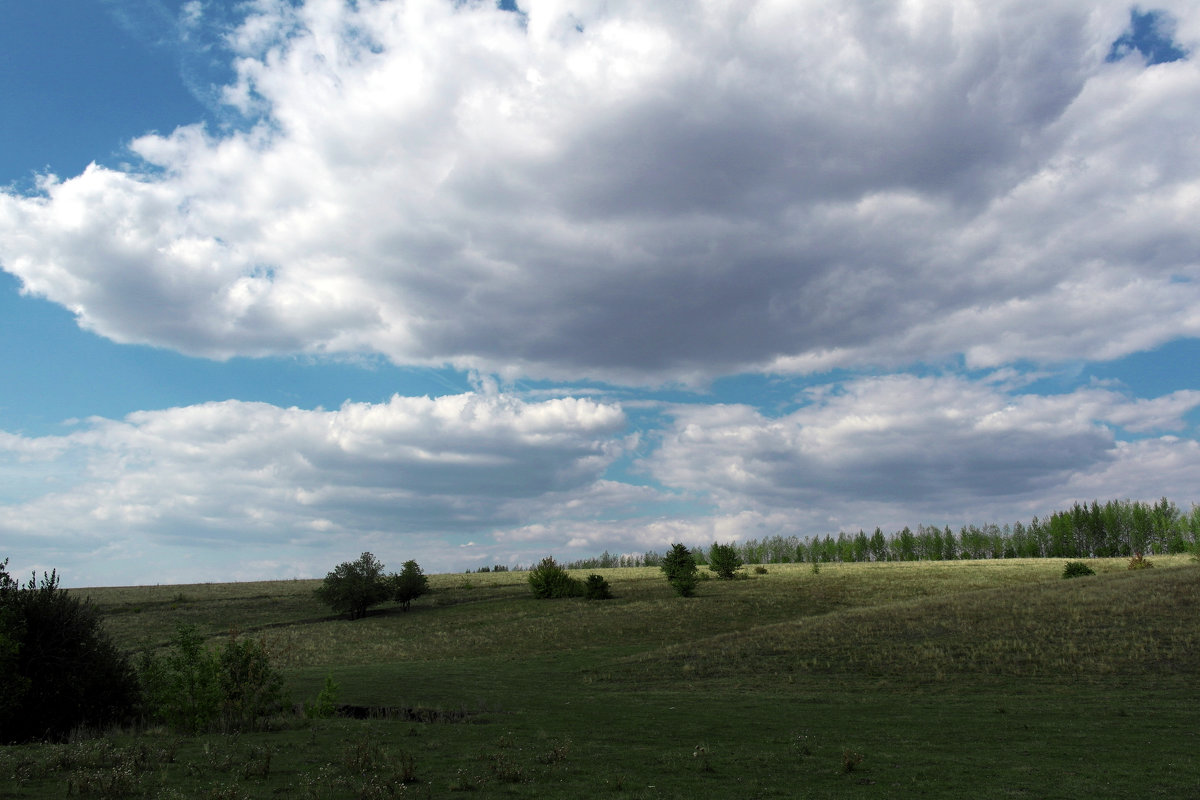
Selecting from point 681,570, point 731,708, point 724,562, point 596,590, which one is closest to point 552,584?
point 596,590

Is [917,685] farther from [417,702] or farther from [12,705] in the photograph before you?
[12,705]

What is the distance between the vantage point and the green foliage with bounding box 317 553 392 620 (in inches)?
2928

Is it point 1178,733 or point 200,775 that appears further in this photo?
point 1178,733

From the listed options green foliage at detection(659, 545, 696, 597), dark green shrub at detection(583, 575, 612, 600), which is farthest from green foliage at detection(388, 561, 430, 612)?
green foliage at detection(659, 545, 696, 597)

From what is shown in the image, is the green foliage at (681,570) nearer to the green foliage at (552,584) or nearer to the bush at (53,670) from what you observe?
the green foliage at (552,584)

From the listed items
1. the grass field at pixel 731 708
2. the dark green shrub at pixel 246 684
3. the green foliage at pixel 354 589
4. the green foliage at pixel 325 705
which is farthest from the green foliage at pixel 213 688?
the green foliage at pixel 354 589

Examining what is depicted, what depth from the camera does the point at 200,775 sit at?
1352 centimetres

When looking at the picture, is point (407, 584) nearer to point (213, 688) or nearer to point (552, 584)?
point (552, 584)

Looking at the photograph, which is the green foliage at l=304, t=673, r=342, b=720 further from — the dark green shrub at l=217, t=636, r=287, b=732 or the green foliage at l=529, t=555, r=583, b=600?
the green foliage at l=529, t=555, r=583, b=600

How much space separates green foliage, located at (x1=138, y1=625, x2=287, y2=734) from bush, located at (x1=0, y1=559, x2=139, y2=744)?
209 cm

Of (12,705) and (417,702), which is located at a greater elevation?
(12,705)

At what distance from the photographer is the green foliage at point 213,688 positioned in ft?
72.2

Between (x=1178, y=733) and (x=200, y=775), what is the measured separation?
2595 centimetres

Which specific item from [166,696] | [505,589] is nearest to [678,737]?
[166,696]
